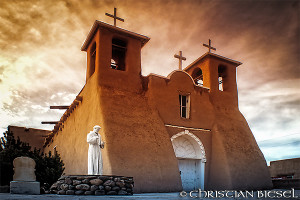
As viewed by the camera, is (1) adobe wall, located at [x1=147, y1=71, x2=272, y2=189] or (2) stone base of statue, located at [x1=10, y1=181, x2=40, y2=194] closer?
(2) stone base of statue, located at [x1=10, y1=181, x2=40, y2=194]

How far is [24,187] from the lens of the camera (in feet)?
31.9

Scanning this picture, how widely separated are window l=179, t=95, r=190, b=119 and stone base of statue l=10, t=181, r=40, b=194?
360 inches

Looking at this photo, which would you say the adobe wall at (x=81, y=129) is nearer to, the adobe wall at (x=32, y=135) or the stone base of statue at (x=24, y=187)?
the stone base of statue at (x=24, y=187)

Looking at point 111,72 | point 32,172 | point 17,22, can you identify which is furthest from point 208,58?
point 32,172

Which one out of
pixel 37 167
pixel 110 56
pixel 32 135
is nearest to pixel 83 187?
pixel 37 167

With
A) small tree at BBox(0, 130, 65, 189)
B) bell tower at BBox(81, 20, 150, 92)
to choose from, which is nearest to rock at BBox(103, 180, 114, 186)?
small tree at BBox(0, 130, 65, 189)

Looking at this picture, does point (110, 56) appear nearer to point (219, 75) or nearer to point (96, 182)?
point (96, 182)

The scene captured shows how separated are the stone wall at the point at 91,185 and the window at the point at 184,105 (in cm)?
760

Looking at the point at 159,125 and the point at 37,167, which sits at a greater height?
the point at 159,125

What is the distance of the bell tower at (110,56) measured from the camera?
48.8 feet

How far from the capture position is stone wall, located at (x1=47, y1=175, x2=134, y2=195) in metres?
9.49

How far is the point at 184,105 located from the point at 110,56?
5134 mm

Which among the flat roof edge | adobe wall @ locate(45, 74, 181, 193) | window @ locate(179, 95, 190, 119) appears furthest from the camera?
window @ locate(179, 95, 190, 119)

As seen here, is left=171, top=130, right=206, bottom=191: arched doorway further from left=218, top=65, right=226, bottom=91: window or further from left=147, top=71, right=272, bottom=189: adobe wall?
left=218, top=65, right=226, bottom=91: window
